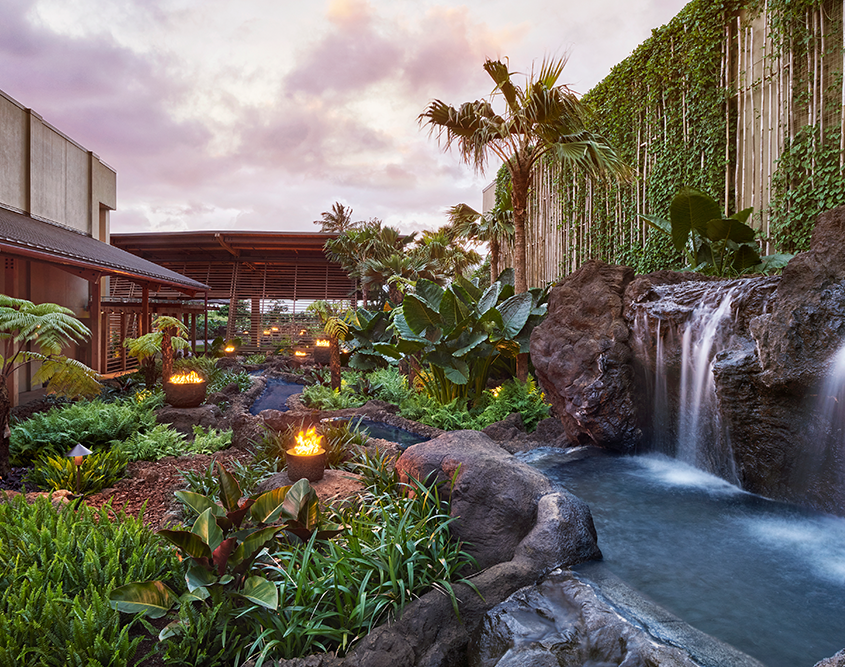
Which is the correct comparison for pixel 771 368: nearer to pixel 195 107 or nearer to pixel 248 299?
pixel 195 107

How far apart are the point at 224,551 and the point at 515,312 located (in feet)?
19.3

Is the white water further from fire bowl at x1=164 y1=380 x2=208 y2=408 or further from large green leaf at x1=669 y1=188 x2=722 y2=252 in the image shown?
fire bowl at x1=164 y1=380 x2=208 y2=408

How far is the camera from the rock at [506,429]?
6.66 meters

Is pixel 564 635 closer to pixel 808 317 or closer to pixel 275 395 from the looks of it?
pixel 808 317

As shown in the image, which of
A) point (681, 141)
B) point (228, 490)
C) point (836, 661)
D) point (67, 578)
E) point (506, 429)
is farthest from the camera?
point (681, 141)

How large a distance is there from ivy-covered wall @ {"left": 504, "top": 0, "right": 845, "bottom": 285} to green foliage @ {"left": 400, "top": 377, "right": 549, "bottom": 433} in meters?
3.65

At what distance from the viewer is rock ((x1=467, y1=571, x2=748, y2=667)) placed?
6.36 ft

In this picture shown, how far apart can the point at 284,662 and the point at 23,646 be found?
1.17m

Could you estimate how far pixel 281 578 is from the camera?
2.69 meters

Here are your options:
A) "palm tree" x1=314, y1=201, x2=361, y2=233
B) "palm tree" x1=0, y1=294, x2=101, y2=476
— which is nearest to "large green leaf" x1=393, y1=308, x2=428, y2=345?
"palm tree" x1=0, y1=294, x2=101, y2=476

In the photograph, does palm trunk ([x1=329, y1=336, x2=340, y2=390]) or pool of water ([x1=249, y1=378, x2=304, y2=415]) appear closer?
palm trunk ([x1=329, y1=336, x2=340, y2=390])

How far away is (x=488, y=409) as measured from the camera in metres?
7.40

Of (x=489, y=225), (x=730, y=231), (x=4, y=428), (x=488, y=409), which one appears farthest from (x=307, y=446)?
(x=489, y=225)

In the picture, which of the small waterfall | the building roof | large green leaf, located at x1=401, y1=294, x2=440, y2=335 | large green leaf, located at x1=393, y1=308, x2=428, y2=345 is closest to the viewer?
the small waterfall
